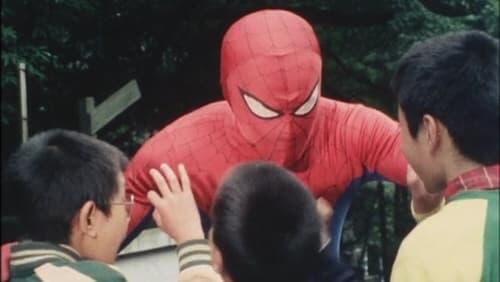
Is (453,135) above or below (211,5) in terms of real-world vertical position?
above

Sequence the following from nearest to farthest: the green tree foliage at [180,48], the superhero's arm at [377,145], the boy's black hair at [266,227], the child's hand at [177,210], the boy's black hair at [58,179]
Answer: the boy's black hair at [266,227] → the boy's black hair at [58,179] → the child's hand at [177,210] → the superhero's arm at [377,145] → the green tree foliage at [180,48]

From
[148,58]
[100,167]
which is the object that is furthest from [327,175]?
[148,58]

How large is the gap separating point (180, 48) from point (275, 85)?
4220 mm

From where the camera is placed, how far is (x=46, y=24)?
223 inches

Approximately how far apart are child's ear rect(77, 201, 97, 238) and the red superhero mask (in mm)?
1020

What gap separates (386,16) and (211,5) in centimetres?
118

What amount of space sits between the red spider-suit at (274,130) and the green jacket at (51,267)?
1.07 m

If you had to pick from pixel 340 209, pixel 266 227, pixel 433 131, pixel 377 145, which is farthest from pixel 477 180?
pixel 340 209

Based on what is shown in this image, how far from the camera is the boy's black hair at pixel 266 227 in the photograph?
175cm

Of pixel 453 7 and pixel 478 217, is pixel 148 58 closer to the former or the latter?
pixel 453 7

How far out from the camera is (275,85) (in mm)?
3061

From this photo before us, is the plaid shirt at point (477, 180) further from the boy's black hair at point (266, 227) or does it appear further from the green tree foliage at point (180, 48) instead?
the green tree foliage at point (180, 48)

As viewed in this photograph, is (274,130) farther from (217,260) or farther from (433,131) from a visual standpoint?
(217,260)

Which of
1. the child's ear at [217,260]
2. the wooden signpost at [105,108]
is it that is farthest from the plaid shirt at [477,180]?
the wooden signpost at [105,108]
